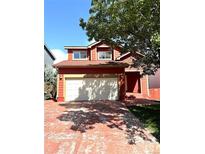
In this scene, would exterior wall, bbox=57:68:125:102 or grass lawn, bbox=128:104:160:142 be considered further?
exterior wall, bbox=57:68:125:102

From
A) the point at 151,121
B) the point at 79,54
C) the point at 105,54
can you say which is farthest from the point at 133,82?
the point at 151,121

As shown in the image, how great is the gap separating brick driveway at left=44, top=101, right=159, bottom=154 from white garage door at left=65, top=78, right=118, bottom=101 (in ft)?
22.3

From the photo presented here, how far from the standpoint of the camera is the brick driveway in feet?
22.1

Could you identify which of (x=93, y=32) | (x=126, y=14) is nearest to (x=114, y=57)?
(x=93, y=32)

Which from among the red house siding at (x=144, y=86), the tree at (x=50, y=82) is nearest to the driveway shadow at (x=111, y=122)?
the tree at (x=50, y=82)

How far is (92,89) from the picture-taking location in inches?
733

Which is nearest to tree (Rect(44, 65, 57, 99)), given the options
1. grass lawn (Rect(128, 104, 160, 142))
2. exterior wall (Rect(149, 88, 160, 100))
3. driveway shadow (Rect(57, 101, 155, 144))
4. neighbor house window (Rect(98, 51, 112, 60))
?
neighbor house window (Rect(98, 51, 112, 60))

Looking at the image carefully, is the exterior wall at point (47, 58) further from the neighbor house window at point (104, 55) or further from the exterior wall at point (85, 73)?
the neighbor house window at point (104, 55)

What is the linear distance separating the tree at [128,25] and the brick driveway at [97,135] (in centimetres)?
323

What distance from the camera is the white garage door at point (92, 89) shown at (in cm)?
1859

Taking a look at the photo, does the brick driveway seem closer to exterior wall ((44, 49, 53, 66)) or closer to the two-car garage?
the two-car garage
